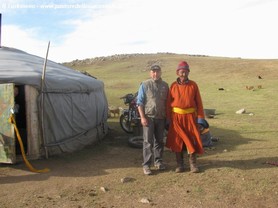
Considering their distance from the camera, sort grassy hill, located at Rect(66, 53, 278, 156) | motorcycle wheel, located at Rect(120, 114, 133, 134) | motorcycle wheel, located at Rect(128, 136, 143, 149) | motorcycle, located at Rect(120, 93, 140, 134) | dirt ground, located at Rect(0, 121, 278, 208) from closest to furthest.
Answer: dirt ground, located at Rect(0, 121, 278, 208), motorcycle wheel, located at Rect(128, 136, 143, 149), motorcycle, located at Rect(120, 93, 140, 134), motorcycle wheel, located at Rect(120, 114, 133, 134), grassy hill, located at Rect(66, 53, 278, 156)

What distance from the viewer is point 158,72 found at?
6.14m

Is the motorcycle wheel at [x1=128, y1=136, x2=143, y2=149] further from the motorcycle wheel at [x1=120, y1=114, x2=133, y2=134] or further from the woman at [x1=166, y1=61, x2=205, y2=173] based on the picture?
the woman at [x1=166, y1=61, x2=205, y2=173]

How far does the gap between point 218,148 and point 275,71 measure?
28.6m

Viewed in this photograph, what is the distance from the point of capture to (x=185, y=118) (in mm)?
6184

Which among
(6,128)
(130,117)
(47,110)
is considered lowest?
(130,117)

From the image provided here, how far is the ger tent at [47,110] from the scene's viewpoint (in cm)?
684

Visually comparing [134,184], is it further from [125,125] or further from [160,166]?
[125,125]

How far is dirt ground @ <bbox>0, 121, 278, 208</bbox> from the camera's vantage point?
5066 mm

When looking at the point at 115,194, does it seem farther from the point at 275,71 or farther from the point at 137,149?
the point at 275,71

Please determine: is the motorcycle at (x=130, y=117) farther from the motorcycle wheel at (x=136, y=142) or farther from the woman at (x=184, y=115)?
the woman at (x=184, y=115)

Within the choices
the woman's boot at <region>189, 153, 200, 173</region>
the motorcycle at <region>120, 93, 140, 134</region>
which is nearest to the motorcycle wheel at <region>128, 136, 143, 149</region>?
the motorcycle at <region>120, 93, 140, 134</region>

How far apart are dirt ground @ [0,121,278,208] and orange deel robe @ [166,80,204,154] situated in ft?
1.59

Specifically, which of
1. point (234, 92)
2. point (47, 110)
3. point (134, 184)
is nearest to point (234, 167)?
point (134, 184)

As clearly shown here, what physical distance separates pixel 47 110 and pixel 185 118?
2.88 metres
